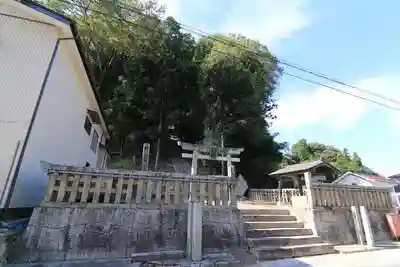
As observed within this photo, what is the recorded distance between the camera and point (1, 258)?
11.5 ft

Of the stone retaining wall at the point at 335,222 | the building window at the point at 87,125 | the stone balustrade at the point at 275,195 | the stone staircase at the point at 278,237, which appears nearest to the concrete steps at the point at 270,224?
the stone staircase at the point at 278,237

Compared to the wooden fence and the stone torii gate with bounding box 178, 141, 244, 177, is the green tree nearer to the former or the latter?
the stone torii gate with bounding box 178, 141, 244, 177

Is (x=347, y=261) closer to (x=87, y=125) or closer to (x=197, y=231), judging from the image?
(x=197, y=231)

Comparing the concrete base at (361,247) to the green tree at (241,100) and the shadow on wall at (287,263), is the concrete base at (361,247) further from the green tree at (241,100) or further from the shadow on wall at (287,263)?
the green tree at (241,100)

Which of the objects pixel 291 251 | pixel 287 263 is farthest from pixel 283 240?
pixel 287 263

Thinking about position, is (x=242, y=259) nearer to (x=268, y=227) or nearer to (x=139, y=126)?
(x=268, y=227)

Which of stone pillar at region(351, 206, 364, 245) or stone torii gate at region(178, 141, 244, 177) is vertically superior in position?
stone torii gate at region(178, 141, 244, 177)

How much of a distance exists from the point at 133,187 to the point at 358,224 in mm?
6197

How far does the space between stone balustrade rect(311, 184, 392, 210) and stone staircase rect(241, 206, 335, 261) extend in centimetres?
88

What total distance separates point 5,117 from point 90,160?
508 centimetres

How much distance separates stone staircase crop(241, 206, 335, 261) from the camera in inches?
207

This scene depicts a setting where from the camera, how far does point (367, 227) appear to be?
6.64m

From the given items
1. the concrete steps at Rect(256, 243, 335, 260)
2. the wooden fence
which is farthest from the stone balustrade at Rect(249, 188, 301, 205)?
the wooden fence

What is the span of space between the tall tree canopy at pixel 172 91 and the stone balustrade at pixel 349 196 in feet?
34.0
